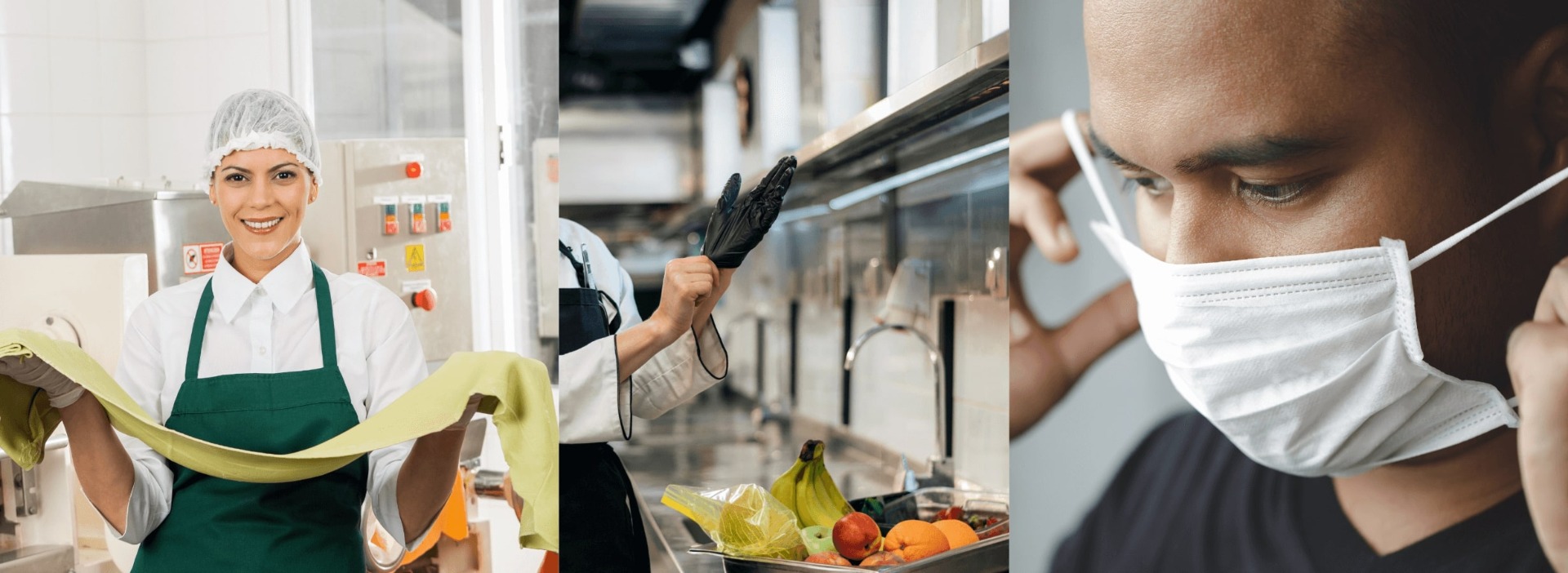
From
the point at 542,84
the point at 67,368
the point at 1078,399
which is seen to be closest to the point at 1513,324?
the point at 1078,399

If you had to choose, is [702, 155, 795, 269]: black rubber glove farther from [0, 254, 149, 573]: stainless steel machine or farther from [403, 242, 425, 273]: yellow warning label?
[0, 254, 149, 573]: stainless steel machine

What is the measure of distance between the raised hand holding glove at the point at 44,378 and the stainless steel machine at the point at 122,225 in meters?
0.31

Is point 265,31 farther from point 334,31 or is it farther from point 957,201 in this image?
point 957,201

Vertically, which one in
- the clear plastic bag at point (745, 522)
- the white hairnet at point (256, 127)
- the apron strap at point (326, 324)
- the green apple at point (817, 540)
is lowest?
the green apple at point (817, 540)

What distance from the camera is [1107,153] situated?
1.67m

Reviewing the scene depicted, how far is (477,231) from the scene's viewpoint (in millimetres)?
1895

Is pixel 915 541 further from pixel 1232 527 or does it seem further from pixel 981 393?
pixel 981 393

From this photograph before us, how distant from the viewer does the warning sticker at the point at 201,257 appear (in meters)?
1.74

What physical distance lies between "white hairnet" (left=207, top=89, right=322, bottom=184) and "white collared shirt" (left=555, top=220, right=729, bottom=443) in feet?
1.43

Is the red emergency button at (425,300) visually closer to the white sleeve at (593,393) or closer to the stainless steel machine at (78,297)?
the white sleeve at (593,393)

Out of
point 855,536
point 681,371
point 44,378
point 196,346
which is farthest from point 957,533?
point 44,378

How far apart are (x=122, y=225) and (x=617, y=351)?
0.84 m

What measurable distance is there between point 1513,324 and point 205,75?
6.86 feet

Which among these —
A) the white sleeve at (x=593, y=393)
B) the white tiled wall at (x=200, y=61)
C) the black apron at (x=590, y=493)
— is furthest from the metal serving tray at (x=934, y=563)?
the white tiled wall at (x=200, y=61)
